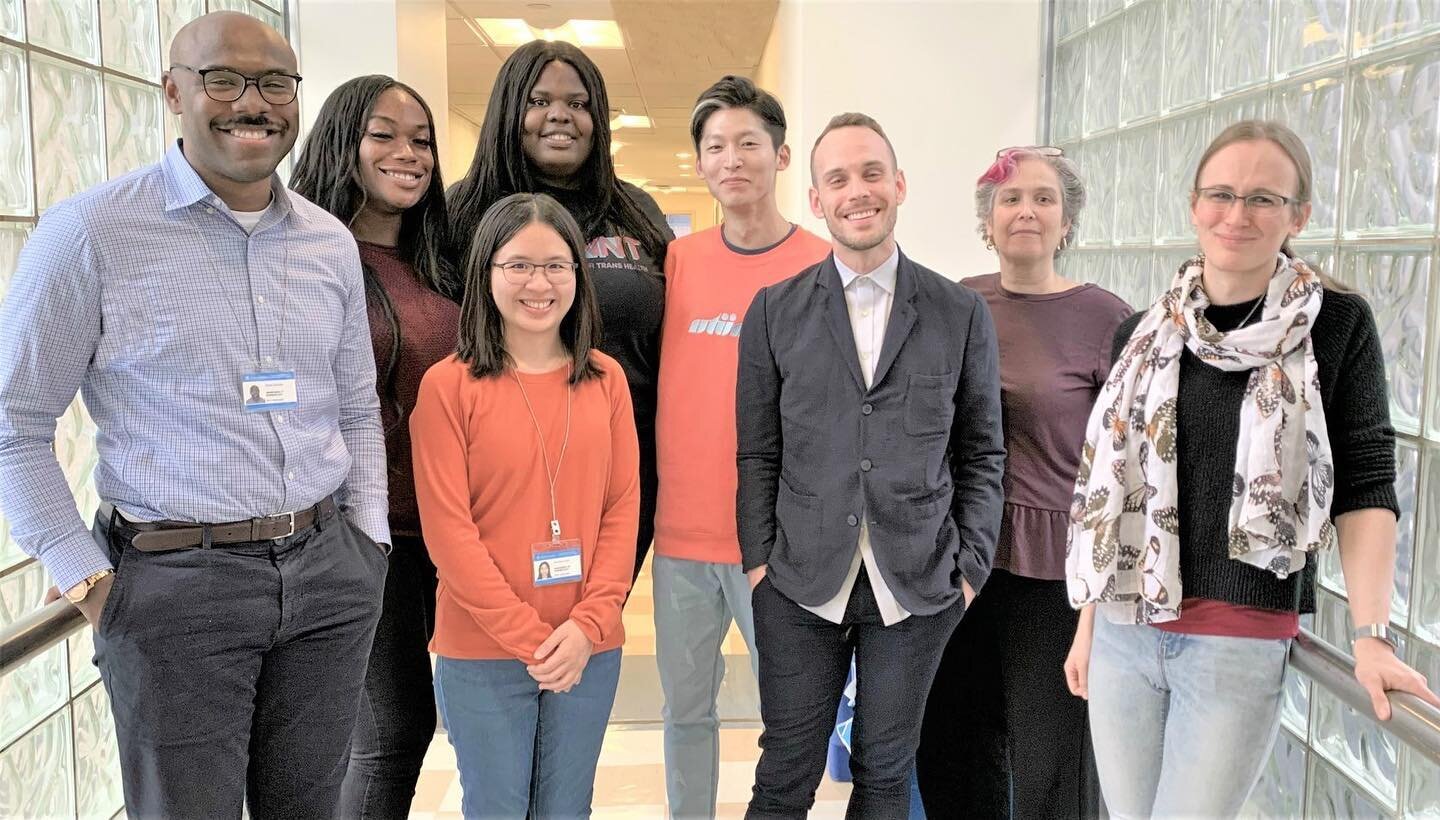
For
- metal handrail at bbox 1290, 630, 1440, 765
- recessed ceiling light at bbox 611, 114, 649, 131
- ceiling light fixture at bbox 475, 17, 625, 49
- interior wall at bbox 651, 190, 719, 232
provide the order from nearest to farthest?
metal handrail at bbox 1290, 630, 1440, 765 → ceiling light fixture at bbox 475, 17, 625, 49 → recessed ceiling light at bbox 611, 114, 649, 131 → interior wall at bbox 651, 190, 719, 232

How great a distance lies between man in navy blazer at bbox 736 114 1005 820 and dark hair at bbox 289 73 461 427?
710 millimetres

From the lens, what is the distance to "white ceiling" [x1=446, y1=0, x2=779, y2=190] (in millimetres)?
4660

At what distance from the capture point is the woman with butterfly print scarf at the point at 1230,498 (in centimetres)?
144

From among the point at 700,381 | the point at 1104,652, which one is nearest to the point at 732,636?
the point at 700,381

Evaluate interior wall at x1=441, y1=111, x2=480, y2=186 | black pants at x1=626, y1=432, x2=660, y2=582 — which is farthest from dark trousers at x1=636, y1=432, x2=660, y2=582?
interior wall at x1=441, y1=111, x2=480, y2=186

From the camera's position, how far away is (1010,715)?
2029mm

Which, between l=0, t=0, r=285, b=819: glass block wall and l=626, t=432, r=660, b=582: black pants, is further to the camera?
l=626, t=432, r=660, b=582: black pants

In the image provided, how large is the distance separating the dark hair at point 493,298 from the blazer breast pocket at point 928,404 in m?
0.62

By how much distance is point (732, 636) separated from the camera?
4.54m

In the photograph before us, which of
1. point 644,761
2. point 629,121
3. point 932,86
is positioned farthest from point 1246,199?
point 629,121

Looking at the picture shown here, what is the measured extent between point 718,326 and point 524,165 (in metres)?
0.62

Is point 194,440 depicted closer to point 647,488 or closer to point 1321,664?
point 647,488

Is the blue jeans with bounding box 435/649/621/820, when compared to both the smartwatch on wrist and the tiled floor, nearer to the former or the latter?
the tiled floor

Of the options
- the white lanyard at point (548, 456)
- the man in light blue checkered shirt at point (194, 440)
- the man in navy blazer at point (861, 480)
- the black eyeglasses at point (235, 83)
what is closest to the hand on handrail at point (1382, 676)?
the man in navy blazer at point (861, 480)
